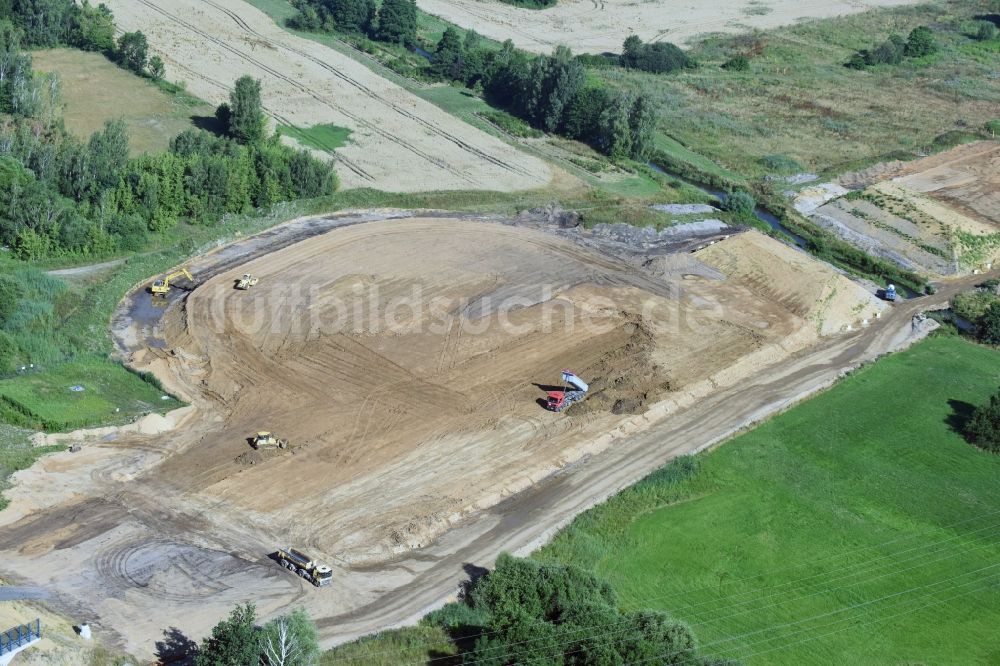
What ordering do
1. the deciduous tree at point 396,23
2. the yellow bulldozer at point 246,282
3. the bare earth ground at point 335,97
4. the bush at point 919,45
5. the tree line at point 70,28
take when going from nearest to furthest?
1. the yellow bulldozer at point 246,282
2. the bare earth ground at point 335,97
3. the tree line at point 70,28
4. the deciduous tree at point 396,23
5. the bush at point 919,45

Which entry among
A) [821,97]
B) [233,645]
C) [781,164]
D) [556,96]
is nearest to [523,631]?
[233,645]

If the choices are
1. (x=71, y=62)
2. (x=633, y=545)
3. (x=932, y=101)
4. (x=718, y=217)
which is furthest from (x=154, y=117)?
(x=932, y=101)

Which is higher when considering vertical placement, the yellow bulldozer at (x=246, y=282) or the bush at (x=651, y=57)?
the bush at (x=651, y=57)

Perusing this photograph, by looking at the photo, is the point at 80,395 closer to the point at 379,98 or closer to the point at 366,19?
the point at 379,98

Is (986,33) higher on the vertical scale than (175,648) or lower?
higher

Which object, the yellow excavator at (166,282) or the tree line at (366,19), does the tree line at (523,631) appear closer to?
the yellow excavator at (166,282)

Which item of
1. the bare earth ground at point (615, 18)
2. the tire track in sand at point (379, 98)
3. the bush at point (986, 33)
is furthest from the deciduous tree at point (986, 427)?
the bush at point (986, 33)
